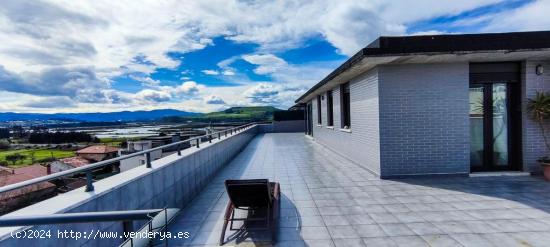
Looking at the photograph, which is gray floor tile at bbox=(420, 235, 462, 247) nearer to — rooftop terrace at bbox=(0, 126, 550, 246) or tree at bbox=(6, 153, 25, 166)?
rooftop terrace at bbox=(0, 126, 550, 246)

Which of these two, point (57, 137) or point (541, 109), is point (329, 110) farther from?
point (57, 137)

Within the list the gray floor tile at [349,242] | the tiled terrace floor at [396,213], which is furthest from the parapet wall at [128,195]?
the gray floor tile at [349,242]

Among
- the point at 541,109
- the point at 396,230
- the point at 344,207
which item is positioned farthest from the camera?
the point at 541,109

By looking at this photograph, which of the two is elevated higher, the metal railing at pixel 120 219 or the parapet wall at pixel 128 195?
the metal railing at pixel 120 219

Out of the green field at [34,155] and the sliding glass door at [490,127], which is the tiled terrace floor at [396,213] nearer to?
the sliding glass door at [490,127]

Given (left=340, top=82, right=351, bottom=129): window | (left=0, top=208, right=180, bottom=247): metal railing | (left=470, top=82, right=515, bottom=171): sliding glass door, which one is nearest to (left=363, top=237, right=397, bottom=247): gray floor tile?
(left=0, top=208, right=180, bottom=247): metal railing

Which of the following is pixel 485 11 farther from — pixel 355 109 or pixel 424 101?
pixel 355 109

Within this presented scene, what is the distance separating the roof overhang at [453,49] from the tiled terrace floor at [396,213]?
284 centimetres

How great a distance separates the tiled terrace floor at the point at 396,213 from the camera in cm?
378

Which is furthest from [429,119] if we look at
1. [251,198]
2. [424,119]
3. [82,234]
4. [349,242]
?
[82,234]

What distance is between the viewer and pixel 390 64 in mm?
7000

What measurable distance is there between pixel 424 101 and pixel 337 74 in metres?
2.60

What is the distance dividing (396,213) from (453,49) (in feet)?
12.4

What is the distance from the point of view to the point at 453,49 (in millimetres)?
6047
